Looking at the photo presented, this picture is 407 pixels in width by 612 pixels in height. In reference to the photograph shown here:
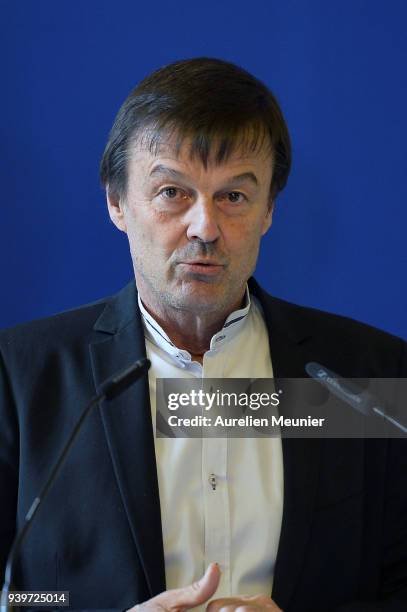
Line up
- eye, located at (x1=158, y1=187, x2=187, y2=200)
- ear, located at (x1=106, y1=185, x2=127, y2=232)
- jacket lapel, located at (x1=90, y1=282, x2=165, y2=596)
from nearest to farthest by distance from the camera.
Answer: jacket lapel, located at (x1=90, y1=282, x2=165, y2=596) < eye, located at (x1=158, y1=187, x2=187, y2=200) < ear, located at (x1=106, y1=185, x2=127, y2=232)

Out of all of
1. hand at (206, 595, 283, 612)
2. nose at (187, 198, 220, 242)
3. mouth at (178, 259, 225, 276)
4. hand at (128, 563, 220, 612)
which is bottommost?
hand at (206, 595, 283, 612)

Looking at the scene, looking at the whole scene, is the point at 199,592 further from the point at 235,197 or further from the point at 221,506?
the point at 235,197

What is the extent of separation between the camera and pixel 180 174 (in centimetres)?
143

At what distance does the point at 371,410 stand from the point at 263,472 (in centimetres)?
38

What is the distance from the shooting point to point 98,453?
1.40 meters

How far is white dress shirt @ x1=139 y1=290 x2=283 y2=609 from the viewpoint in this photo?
138 cm

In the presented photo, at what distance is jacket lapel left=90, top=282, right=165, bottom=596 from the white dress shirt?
38mm

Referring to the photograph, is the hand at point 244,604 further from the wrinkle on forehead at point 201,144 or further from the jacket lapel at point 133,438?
the wrinkle on forehead at point 201,144

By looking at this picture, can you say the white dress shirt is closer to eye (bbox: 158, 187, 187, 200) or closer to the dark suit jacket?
the dark suit jacket

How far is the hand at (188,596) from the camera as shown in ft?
3.88

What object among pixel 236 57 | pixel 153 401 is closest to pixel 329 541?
pixel 153 401

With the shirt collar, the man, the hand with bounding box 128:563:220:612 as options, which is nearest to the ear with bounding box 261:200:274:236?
the man

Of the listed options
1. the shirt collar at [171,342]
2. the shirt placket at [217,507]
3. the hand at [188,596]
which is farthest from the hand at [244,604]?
the shirt collar at [171,342]

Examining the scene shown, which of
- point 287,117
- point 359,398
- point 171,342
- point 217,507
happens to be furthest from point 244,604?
point 287,117
